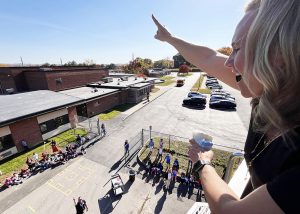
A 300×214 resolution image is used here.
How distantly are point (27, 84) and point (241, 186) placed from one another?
116 ft

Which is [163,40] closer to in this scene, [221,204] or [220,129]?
[221,204]

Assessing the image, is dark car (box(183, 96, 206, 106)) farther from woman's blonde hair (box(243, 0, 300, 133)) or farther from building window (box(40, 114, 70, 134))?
woman's blonde hair (box(243, 0, 300, 133))

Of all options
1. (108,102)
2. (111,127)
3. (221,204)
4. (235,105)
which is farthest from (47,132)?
(235,105)

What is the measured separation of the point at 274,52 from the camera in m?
0.99

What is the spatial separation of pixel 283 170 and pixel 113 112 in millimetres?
26144

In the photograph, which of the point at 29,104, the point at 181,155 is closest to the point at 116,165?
the point at 181,155

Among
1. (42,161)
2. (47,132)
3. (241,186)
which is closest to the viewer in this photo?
(241,186)

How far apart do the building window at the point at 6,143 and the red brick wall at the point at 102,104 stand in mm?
9636

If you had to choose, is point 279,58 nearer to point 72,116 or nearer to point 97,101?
point 72,116

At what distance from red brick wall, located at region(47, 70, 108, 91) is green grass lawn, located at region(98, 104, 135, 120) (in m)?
9.81

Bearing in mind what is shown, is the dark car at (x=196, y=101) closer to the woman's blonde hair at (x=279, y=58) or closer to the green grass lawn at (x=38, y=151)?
the green grass lawn at (x=38, y=151)

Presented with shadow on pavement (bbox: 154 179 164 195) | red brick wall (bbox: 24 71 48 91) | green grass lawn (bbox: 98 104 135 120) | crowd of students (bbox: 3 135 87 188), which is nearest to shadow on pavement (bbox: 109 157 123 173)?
crowd of students (bbox: 3 135 87 188)

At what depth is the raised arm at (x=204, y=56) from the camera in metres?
2.51

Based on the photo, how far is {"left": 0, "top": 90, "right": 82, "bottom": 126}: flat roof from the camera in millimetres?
15664
